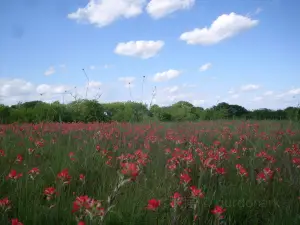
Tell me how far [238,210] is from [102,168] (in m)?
1.62

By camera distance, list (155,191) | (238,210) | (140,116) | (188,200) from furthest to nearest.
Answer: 1. (140,116)
2. (155,191)
3. (238,210)
4. (188,200)

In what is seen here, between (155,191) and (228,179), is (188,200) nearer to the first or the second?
(155,191)

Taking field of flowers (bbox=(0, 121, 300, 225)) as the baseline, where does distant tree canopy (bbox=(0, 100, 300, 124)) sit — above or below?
above

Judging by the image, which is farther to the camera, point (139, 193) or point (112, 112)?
point (112, 112)

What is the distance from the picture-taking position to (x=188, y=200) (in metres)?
2.00

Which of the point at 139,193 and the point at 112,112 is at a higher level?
the point at 112,112

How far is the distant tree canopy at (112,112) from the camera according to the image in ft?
36.1

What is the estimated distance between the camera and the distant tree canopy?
11.0 meters

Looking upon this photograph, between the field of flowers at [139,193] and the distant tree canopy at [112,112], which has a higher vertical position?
the distant tree canopy at [112,112]

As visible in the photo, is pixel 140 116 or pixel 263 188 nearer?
pixel 263 188

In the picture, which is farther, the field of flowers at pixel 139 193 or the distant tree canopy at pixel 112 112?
the distant tree canopy at pixel 112 112

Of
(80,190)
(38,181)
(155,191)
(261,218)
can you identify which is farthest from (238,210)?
(38,181)

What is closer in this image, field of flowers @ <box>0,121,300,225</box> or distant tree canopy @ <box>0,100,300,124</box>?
field of flowers @ <box>0,121,300,225</box>

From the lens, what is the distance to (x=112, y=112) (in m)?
14.7
